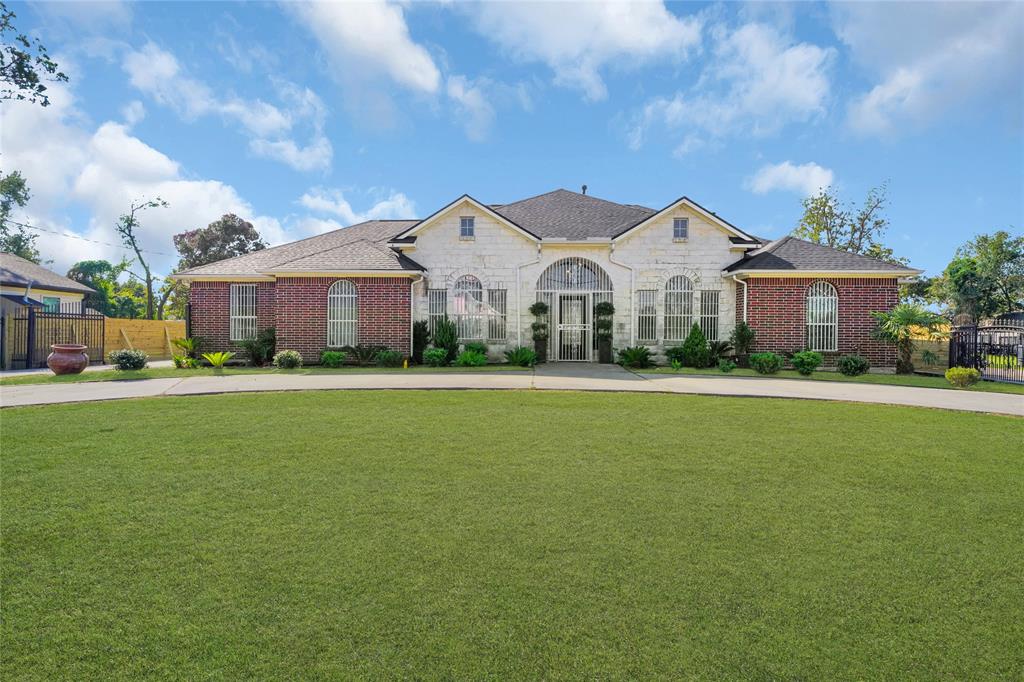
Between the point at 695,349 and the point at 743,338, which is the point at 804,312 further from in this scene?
the point at 695,349

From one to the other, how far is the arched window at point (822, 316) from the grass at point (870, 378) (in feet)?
7.53

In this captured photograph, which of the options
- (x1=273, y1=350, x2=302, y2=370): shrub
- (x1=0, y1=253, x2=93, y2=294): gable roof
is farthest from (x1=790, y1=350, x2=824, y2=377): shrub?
(x1=0, y1=253, x2=93, y2=294): gable roof

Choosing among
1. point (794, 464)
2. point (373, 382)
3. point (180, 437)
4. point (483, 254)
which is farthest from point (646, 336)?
point (180, 437)

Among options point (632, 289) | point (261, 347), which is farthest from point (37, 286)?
point (632, 289)

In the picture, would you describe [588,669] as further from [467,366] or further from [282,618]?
[467,366]

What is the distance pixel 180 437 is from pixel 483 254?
13179 mm

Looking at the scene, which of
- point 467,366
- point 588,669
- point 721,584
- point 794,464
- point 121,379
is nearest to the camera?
point 588,669

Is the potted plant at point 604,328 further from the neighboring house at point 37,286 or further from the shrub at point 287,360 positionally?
the neighboring house at point 37,286

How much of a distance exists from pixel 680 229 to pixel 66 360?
19.9 meters

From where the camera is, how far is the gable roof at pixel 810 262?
17062 mm

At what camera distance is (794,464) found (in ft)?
17.9

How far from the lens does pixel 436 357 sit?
16594 mm

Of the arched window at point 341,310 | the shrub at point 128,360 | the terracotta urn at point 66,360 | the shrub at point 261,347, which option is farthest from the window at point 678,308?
the terracotta urn at point 66,360

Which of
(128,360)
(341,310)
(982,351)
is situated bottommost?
(128,360)
